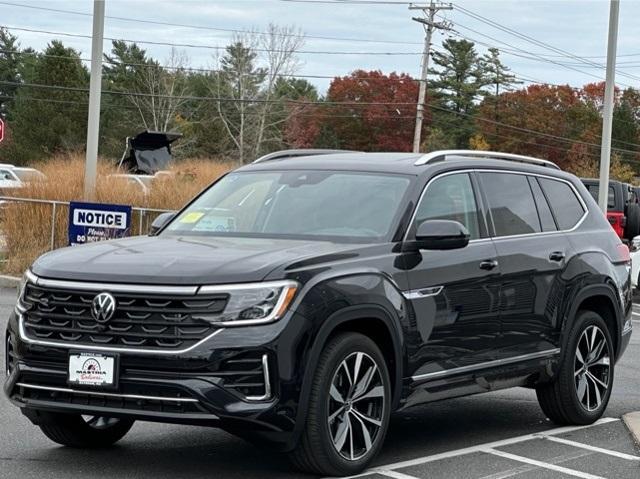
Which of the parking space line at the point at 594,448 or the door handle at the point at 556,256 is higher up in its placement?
the door handle at the point at 556,256

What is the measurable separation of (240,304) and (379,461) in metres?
1.62

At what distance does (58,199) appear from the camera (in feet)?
71.4

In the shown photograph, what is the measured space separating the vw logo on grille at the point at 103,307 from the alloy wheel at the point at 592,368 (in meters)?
3.72

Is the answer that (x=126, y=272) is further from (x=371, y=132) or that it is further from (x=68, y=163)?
(x=371, y=132)

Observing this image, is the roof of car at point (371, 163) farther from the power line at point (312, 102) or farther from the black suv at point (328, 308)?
the power line at point (312, 102)

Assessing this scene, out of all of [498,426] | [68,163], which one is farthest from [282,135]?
[498,426]

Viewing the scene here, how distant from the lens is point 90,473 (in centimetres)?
685

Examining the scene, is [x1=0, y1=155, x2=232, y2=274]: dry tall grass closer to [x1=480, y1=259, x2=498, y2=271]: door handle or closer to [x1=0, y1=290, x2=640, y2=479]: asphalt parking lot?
[x1=0, y1=290, x2=640, y2=479]: asphalt parking lot

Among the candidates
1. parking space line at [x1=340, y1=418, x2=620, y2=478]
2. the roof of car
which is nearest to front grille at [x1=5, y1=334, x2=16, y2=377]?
parking space line at [x1=340, y1=418, x2=620, y2=478]

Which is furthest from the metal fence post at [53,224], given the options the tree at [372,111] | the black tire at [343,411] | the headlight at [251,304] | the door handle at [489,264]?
the tree at [372,111]

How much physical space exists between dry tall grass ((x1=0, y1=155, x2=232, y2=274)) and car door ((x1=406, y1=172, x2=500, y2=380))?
504 inches

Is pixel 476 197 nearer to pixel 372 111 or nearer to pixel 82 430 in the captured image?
pixel 82 430

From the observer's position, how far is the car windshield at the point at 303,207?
24.6 feet

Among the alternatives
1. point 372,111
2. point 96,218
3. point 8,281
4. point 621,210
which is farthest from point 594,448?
point 372,111
